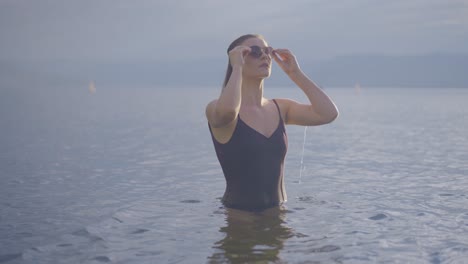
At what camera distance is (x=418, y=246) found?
6.75 meters

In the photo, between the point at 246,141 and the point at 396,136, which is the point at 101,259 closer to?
the point at 246,141

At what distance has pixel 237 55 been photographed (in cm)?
650

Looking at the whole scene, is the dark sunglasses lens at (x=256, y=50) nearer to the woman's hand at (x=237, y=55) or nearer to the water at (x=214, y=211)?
the woman's hand at (x=237, y=55)

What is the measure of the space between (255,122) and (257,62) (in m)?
0.73

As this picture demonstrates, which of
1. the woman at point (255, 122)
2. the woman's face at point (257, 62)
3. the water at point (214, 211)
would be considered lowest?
the water at point (214, 211)

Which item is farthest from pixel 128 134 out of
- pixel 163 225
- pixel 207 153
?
pixel 163 225

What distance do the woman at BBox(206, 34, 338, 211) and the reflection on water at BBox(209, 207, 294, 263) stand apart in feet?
0.52

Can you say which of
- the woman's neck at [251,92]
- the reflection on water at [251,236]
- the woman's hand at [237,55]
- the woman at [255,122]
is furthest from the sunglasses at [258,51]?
the reflection on water at [251,236]

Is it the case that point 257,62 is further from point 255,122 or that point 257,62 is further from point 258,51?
point 255,122

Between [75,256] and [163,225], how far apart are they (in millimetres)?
1643

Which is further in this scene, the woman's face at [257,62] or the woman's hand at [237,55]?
the woman's face at [257,62]

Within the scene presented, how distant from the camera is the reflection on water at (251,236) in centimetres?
623

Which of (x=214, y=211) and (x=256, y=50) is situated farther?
(x=214, y=211)

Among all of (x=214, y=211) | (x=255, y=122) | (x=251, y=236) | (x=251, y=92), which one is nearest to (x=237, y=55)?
(x=251, y=92)
